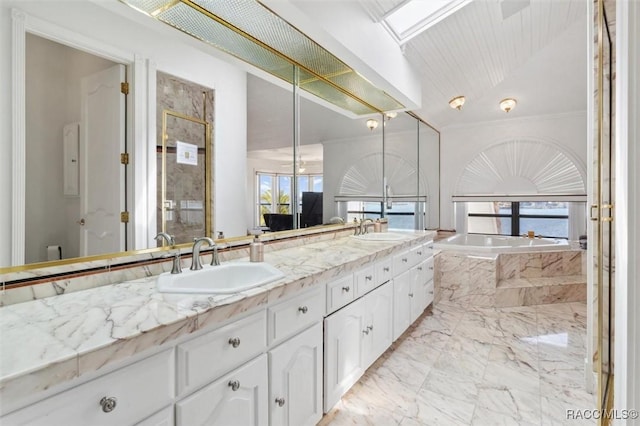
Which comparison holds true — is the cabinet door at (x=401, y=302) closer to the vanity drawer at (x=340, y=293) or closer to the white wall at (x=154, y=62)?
the vanity drawer at (x=340, y=293)

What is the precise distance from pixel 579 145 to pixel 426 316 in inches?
126

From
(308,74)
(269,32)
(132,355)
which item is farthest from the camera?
(308,74)

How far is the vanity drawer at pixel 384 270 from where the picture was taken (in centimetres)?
203

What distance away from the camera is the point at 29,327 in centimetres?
78

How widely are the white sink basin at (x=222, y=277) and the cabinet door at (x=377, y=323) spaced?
75 centimetres

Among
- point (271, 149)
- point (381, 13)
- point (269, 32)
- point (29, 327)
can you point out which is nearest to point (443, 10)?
point (381, 13)

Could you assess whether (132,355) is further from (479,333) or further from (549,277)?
(549,277)

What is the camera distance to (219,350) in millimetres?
974

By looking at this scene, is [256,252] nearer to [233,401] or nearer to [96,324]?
[233,401]

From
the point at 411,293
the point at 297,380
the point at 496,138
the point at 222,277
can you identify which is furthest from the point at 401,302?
the point at 496,138

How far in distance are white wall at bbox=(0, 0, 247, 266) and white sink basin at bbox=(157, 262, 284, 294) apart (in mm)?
275

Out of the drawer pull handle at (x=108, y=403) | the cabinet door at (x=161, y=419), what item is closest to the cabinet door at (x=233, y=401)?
the cabinet door at (x=161, y=419)

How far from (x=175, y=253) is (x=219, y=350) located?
0.54 metres

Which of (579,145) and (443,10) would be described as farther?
(579,145)
